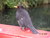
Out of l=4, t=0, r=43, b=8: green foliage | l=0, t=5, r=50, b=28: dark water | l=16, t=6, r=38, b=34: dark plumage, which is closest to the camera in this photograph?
l=16, t=6, r=38, b=34: dark plumage

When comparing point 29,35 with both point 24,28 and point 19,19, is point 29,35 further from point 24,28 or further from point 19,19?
point 19,19

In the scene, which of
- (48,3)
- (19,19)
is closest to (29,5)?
(48,3)

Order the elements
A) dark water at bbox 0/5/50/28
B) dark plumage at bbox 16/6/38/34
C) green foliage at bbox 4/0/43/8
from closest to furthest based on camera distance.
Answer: dark plumage at bbox 16/6/38/34
dark water at bbox 0/5/50/28
green foliage at bbox 4/0/43/8

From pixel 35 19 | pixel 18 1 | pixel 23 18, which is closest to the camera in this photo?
pixel 23 18

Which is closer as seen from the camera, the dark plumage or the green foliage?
the dark plumage

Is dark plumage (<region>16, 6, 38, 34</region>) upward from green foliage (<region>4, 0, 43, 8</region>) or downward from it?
upward

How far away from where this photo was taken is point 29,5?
56.9 feet

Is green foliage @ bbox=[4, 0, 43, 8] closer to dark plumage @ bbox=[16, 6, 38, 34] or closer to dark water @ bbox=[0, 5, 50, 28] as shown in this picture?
dark water @ bbox=[0, 5, 50, 28]

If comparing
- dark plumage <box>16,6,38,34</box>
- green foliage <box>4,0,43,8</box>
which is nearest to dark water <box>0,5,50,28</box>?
green foliage <box>4,0,43,8</box>

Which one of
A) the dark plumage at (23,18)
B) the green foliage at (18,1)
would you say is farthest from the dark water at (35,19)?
the dark plumage at (23,18)

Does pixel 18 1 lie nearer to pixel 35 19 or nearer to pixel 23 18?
pixel 35 19

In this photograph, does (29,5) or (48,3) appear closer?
(29,5)

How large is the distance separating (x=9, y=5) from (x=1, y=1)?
847mm

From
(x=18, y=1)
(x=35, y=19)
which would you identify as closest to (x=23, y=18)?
(x=35, y=19)
